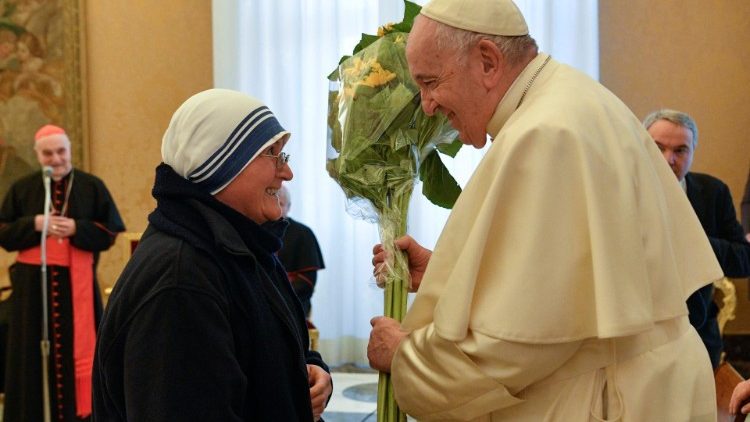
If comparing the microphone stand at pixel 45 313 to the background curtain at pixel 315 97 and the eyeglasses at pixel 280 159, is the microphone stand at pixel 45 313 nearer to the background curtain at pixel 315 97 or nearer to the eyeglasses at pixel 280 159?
the background curtain at pixel 315 97

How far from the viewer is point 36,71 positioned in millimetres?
7918

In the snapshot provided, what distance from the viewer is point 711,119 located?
6934 millimetres

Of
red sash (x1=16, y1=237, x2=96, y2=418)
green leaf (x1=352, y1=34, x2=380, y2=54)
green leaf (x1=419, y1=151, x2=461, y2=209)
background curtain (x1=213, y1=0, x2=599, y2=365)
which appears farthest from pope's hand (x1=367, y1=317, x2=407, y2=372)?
background curtain (x1=213, y1=0, x2=599, y2=365)

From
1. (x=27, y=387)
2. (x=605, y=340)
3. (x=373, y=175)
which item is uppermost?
(x=373, y=175)

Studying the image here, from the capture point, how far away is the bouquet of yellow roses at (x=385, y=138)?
7.20 feet

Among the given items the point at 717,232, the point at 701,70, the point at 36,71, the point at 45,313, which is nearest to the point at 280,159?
the point at 717,232

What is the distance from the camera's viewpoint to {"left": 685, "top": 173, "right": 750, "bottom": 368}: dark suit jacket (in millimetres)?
3508

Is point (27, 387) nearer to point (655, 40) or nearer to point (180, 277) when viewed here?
point (180, 277)

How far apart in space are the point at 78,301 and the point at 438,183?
12.2ft

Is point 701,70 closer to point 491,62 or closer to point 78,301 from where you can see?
point 78,301

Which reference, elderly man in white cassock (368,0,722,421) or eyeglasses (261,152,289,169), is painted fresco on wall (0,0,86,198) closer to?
eyeglasses (261,152,289,169)

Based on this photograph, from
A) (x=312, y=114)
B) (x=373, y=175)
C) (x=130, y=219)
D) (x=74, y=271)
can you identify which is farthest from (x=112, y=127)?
(x=373, y=175)

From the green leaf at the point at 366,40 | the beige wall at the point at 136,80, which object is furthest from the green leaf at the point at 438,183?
the beige wall at the point at 136,80

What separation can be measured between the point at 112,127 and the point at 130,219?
89cm
